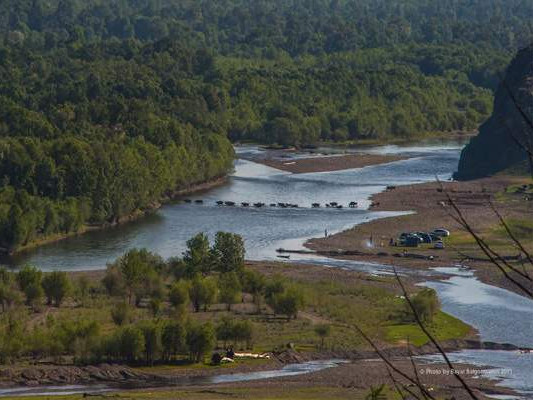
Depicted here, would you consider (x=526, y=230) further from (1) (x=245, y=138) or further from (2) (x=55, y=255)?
(1) (x=245, y=138)

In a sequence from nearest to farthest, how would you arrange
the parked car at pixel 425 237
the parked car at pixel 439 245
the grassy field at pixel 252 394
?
the grassy field at pixel 252 394 < the parked car at pixel 439 245 < the parked car at pixel 425 237

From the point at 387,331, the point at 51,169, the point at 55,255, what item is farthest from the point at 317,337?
the point at 51,169

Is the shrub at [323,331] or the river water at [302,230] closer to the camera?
the shrub at [323,331]

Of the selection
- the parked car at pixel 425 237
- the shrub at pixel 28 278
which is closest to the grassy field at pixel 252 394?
the shrub at pixel 28 278

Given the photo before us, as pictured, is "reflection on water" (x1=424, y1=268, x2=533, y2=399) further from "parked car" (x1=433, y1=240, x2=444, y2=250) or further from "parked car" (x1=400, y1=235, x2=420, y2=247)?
"parked car" (x1=400, y1=235, x2=420, y2=247)

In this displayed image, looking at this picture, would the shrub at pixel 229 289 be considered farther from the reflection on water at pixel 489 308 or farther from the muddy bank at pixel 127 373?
the reflection on water at pixel 489 308

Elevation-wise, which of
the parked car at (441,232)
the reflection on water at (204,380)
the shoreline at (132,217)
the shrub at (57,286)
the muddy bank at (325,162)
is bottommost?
the reflection on water at (204,380)
